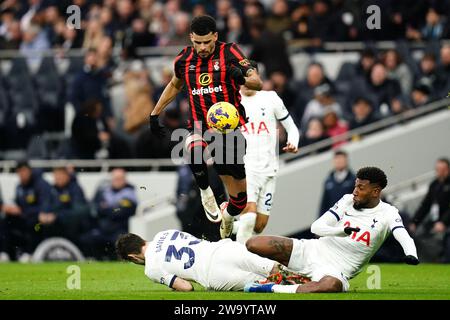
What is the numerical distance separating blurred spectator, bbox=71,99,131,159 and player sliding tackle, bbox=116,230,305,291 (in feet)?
27.1

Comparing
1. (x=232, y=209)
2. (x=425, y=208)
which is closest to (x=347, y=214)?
(x=232, y=209)

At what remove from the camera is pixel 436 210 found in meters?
18.9

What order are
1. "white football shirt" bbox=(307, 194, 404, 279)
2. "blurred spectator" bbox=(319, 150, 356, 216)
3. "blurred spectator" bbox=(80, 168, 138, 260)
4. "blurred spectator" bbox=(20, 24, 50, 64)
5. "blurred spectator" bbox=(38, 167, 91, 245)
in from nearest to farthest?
"white football shirt" bbox=(307, 194, 404, 279) → "blurred spectator" bbox=(319, 150, 356, 216) → "blurred spectator" bbox=(80, 168, 138, 260) → "blurred spectator" bbox=(38, 167, 91, 245) → "blurred spectator" bbox=(20, 24, 50, 64)

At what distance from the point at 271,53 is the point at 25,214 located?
16.3ft

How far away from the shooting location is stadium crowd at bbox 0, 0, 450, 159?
21.0m

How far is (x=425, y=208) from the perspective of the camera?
62.1 ft

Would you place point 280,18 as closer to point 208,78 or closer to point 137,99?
point 137,99

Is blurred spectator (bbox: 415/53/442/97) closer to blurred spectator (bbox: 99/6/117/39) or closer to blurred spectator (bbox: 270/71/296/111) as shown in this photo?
blurred spectator (bbox: 270/71/296/111)

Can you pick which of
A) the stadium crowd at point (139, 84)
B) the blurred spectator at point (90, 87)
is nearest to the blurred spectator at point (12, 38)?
the stadium crowd at point (139, 84)

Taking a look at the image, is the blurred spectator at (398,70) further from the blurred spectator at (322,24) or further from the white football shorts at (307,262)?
the white football shorts at (307,262)

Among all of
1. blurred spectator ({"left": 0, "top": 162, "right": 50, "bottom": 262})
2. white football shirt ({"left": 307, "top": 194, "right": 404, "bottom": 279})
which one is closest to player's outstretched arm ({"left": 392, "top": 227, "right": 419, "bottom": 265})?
white football shirt ({"left": 307, "top": 194, "right": 404, "bottom": 279})

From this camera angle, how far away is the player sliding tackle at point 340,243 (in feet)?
43.2

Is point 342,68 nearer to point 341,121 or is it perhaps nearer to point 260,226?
point 341,121

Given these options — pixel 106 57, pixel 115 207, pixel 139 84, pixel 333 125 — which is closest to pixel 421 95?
pixel 333 125
